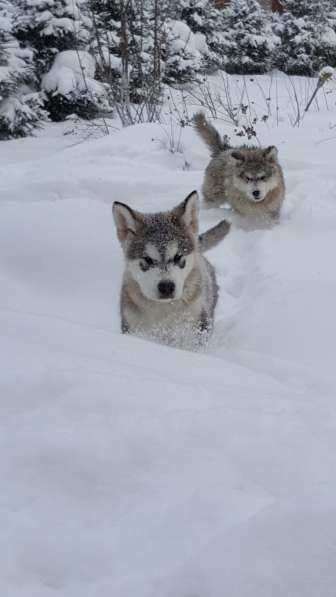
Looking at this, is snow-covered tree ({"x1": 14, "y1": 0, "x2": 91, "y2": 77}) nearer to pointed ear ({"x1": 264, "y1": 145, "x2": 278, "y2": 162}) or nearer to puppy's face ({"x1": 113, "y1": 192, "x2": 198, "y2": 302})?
pointed ear ({"x1": 264, "y1": 145, "x2": 278, "y2": 162})

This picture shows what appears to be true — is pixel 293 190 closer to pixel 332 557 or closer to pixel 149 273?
pixel 149 273

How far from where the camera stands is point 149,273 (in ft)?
13.1

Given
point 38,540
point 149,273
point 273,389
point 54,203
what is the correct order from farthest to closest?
point 54,203 < point 149,273 < point 273,389 < point 38,540

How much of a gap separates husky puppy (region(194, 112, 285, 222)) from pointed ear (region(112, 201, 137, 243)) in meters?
3.46

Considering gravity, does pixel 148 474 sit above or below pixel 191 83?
above

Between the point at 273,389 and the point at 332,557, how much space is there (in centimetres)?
141

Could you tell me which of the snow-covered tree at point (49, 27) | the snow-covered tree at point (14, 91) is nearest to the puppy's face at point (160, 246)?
the snow-covered tree at point (14, 91)

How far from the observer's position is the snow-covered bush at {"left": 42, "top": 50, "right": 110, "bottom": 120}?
14820mm

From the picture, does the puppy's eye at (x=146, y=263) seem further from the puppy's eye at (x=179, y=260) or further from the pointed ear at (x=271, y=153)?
the pointed ear at (x=271, y=153)

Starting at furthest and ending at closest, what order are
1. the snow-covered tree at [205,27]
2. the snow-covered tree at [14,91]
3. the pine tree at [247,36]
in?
the pine tree at [247,36], the snow-covered tree at [205,27], the snow-covered tree at [14,91]

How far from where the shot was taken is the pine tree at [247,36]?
23.6 metres

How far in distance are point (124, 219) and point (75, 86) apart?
11.7 metres

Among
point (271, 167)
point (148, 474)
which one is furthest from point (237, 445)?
point (271, 167)

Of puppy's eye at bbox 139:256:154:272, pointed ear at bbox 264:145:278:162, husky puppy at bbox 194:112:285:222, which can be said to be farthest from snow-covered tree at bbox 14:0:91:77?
puppy's eye at bbox 139:256:154:272
